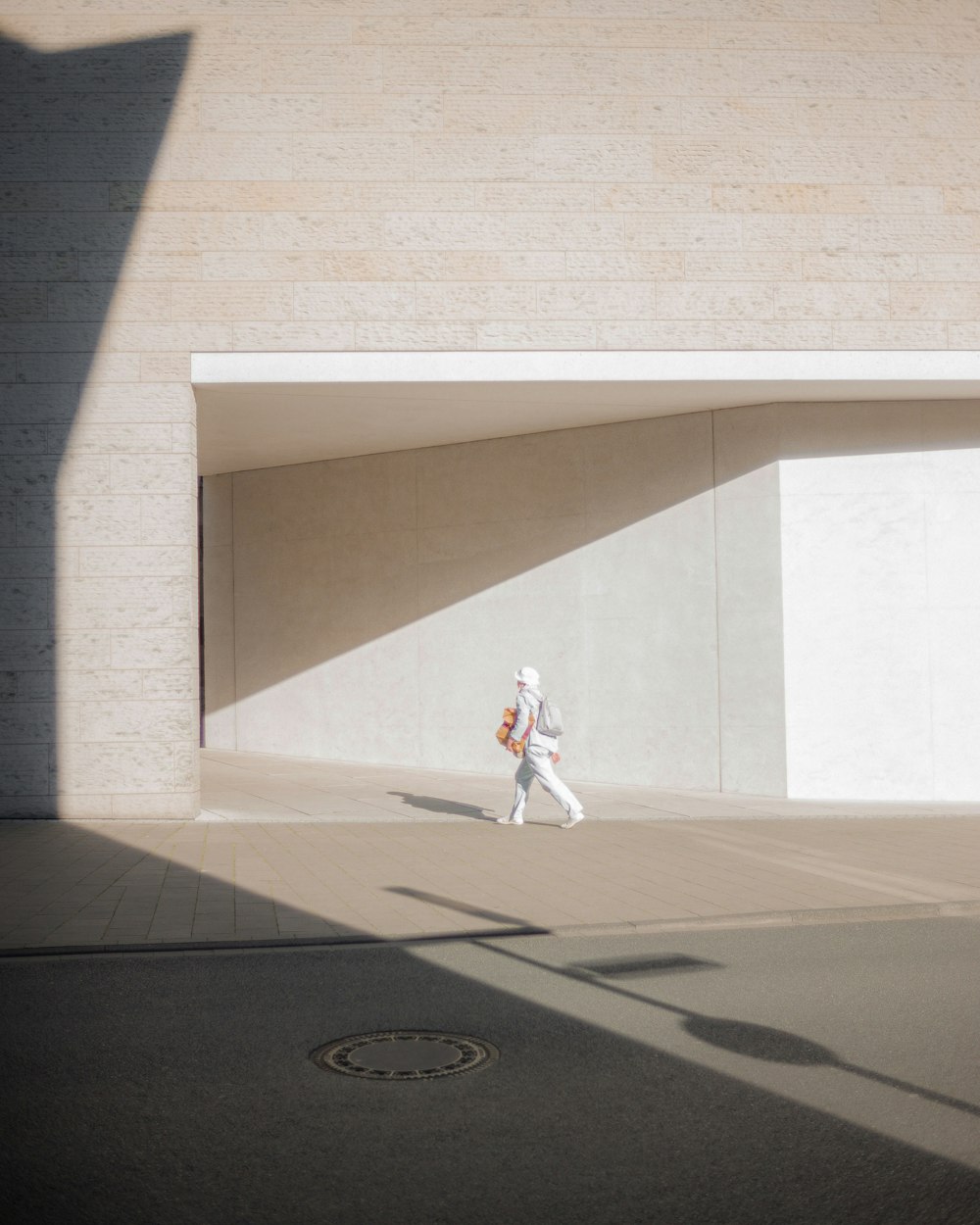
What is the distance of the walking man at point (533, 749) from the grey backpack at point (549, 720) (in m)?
0.06

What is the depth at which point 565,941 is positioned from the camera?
25.6ft

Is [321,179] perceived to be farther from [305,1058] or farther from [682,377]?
[305,1058]

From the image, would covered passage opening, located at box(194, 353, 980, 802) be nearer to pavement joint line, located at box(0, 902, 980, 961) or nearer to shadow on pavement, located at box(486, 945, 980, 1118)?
pavement joint line, located at box(0, 902, 980, 961)

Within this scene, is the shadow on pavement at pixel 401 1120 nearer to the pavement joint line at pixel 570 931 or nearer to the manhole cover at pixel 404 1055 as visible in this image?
the manhole cover at pixel 404 1055

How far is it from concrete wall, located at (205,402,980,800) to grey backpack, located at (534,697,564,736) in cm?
430

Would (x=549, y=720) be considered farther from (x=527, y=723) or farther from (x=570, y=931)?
(x=570, y=931)

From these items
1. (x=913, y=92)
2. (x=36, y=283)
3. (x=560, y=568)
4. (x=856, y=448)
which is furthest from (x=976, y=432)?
(x=36, y=283)

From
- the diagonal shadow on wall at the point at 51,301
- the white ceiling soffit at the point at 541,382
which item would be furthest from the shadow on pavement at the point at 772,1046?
the diagonal shadow on wall at the point at 51,301

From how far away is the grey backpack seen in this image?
12.6 meters

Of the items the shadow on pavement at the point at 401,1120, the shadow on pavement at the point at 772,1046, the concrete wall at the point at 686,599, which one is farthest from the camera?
the concrete wall at the point at 686,599

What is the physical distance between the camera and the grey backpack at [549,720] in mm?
12625

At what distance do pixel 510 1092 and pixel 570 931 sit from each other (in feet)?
10.1

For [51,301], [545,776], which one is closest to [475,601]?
[545,776]

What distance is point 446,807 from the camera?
585 inches
